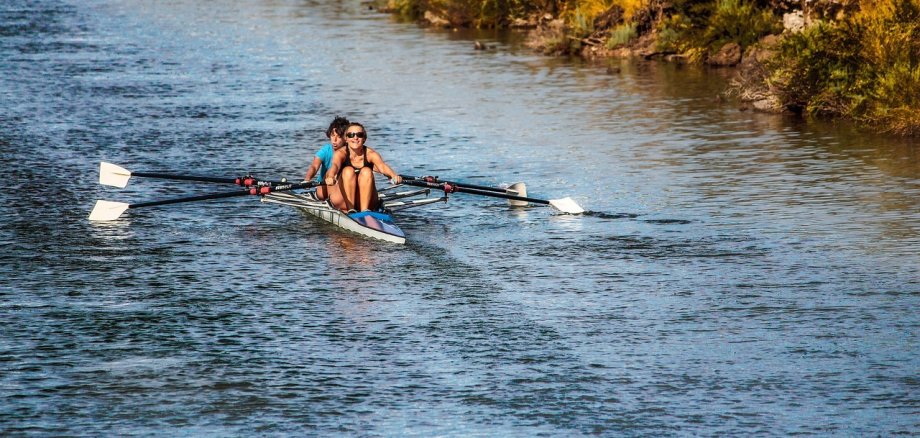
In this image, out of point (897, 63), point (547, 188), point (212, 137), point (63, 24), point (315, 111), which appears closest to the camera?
point (547, 188)

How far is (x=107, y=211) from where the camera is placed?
17328 millimetres

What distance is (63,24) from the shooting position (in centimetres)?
5031

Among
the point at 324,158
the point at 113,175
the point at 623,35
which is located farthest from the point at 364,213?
the point at 623,35

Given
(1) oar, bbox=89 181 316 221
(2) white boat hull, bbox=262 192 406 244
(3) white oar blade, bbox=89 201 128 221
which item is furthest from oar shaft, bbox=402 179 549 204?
(3) white oar blade, bbox=89 201 128 221

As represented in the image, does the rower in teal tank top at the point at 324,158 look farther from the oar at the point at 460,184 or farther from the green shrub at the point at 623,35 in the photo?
the green shrub at the point at 623,35

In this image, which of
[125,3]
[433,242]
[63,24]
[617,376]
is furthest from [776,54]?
[125,3]

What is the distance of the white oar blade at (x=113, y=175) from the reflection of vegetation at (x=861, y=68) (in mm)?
11034

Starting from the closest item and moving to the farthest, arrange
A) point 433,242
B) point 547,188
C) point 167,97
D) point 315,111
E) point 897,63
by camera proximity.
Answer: point 433,242 < point 547,188 < point 897,63 < point 315,111 < point 167,97

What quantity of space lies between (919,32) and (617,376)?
14.5m

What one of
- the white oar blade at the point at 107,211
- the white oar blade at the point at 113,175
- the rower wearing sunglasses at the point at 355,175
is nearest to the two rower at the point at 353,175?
the rower wearing sunglasses at the point at 355,175

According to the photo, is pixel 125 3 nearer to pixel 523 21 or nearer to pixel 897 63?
pixel 523 21

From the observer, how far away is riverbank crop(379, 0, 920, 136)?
23.2 metres

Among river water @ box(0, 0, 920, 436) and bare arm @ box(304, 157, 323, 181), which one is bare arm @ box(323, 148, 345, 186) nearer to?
bare arm @ box(304, 157, 323, 181)

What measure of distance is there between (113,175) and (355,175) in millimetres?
3632
